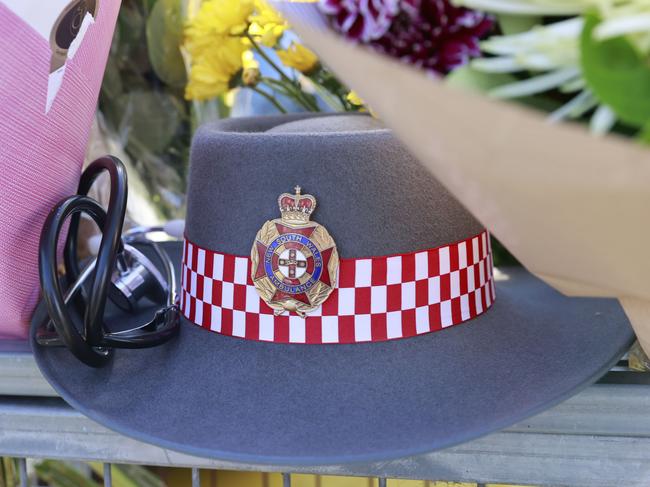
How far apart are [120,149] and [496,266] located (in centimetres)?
61

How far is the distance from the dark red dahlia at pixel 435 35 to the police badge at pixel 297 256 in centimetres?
26

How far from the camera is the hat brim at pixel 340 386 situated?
0.56 meters

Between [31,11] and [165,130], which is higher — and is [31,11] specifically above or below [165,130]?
above

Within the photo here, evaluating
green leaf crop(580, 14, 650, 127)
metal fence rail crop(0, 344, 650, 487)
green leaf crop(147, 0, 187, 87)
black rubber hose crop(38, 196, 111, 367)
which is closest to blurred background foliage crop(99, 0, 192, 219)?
green leaf crop(147, 0, 187, 87)

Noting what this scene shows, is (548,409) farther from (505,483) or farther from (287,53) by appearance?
(287,53)

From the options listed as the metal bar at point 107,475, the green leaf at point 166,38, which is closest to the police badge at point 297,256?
the metal bar at point 107,475

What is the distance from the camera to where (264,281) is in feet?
2.21

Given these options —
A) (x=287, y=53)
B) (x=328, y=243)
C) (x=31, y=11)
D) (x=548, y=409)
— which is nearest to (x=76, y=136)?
(x=31, y=11)

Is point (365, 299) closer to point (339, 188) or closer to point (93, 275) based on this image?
point (339, 188)

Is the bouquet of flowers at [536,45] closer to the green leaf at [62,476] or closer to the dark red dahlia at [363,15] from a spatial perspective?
the dark red dahlia at [363,15]

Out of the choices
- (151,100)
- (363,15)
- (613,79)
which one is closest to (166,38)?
(151,100)

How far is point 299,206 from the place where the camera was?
65cm

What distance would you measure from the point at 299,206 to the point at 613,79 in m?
0.36

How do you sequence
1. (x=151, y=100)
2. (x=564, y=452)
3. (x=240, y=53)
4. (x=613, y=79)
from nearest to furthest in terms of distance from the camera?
(x=613, y=79)
(x=564, y=452)
(x=240, y=53)
(x=151, y=100)
